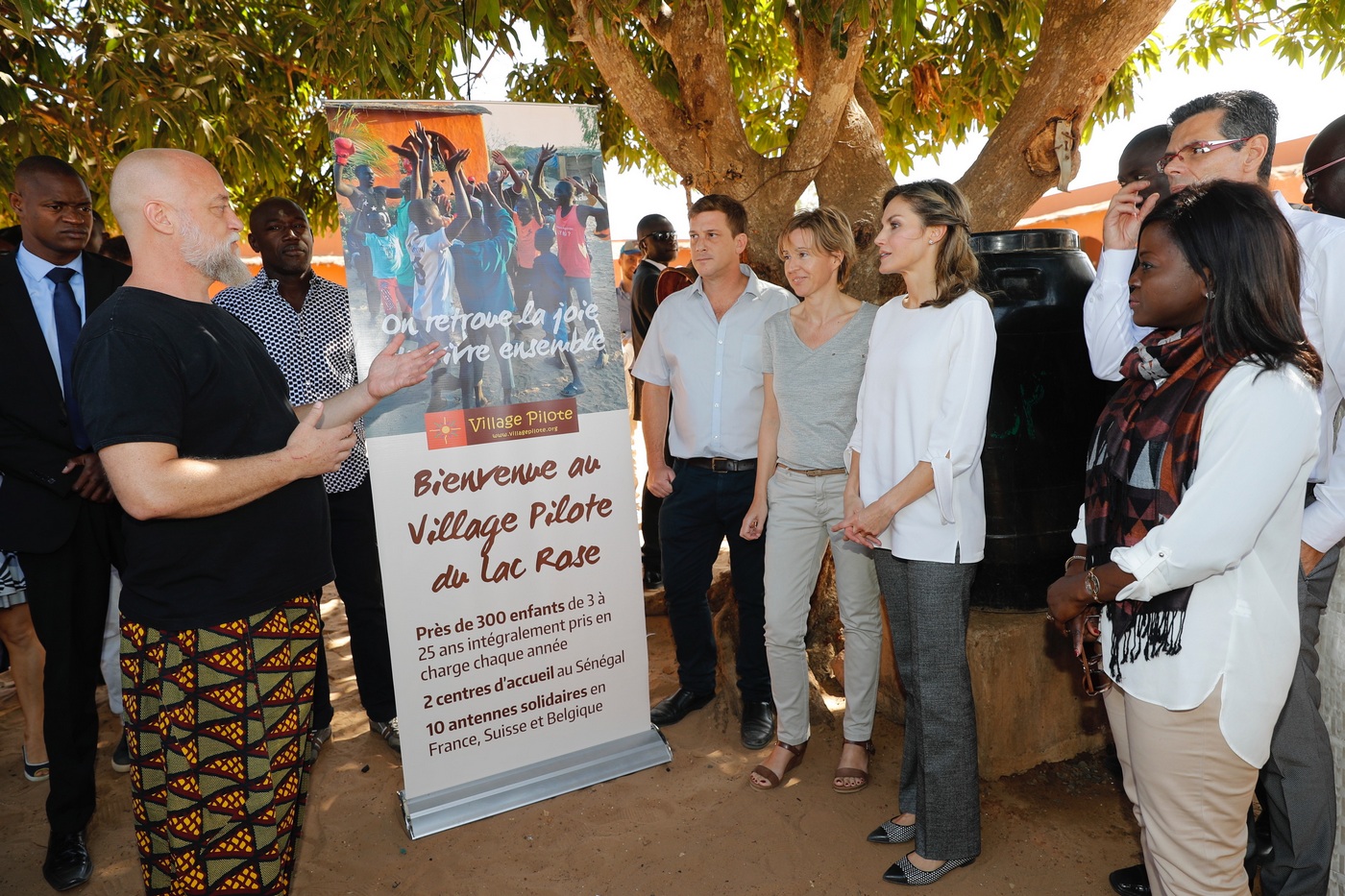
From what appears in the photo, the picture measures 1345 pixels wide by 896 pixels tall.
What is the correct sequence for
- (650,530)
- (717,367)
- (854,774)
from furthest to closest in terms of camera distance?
(650,530) → (717,367) → (854,774)

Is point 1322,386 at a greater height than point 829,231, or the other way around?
point 829,231

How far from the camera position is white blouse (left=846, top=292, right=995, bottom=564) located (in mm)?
2391

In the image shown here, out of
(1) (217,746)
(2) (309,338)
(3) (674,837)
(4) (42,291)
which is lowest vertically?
(3) (674,837)

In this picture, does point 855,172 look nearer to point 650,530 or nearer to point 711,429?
point 711,429

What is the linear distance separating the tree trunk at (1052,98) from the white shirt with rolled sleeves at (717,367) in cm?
126

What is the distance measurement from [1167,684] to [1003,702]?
1516 millimetres

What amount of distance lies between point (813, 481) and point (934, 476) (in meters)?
0.59

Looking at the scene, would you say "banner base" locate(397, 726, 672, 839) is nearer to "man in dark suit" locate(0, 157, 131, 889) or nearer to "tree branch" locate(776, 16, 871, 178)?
"man in dark suit" locate(0, 157, 131, 889)

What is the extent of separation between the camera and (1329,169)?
2.34 m

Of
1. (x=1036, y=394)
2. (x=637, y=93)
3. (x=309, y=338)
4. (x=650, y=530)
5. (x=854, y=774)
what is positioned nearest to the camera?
(x=1036, y=394)

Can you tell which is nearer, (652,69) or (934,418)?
(934,418)

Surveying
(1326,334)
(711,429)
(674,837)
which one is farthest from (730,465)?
(1326,334)

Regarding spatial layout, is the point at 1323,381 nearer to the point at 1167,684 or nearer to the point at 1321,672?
the point at 1321,672

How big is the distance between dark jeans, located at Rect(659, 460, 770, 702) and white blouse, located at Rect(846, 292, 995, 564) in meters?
0.87
